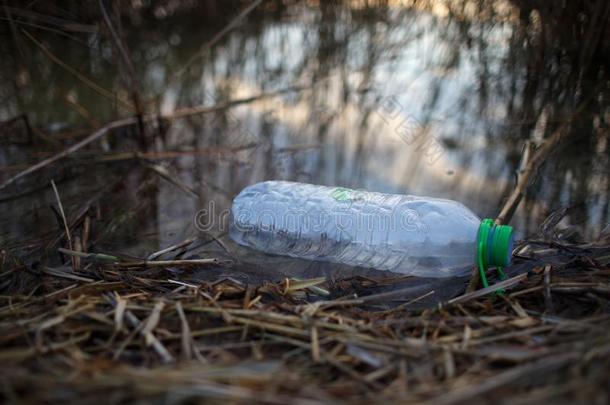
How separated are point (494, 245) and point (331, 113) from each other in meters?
1.98

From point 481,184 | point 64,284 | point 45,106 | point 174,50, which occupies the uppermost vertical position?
point 174,50

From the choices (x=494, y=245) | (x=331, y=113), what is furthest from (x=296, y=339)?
(x=331, y=113)

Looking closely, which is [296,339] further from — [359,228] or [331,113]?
[331,113]

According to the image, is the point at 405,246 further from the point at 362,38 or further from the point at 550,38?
the point at 362,38

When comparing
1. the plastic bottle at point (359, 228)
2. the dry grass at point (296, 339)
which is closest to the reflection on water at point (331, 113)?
the plastic bottle at point (359, 228)

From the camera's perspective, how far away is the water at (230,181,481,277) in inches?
69.7

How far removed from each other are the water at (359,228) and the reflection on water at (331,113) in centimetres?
21

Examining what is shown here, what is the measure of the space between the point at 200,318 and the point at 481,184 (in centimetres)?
149

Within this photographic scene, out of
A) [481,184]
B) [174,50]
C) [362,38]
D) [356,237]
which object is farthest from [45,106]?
[481,184]

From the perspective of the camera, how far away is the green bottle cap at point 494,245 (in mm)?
1500

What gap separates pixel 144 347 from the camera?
1.22 meters

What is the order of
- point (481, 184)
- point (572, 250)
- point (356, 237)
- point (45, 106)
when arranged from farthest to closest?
1. point (45, 106)
2. point (481, 184)
3. point (356, 237)
4. point (572, 250)

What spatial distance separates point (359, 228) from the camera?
1936mm

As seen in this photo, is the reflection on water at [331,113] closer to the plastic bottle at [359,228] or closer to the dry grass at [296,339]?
the plastic bottle at [359,228]
